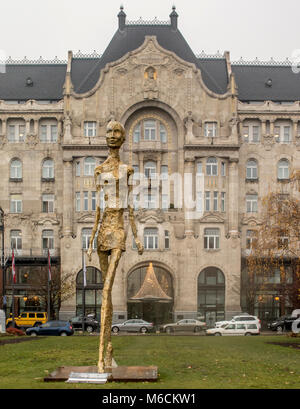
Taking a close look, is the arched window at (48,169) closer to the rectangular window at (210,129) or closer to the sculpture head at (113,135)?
the rectangular window at (210,129)

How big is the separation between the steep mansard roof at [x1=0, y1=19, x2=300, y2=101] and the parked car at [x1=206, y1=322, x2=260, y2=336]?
33.7 m

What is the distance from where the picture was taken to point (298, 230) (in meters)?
42.0

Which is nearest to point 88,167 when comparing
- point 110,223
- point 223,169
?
point 223,169

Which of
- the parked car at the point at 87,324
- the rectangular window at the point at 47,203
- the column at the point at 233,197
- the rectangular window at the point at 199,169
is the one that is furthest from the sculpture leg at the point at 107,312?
the rectangular window at the point at 47,203

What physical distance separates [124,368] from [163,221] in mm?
61843

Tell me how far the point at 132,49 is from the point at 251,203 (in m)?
23.0

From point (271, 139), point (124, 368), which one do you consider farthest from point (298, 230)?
point (271, 139)

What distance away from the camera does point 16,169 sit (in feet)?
290

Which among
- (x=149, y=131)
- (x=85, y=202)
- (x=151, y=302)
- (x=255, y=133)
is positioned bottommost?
(x=151, y=302)

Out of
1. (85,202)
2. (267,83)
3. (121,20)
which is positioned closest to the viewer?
(85,202)

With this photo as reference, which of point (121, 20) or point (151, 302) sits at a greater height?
point (121, 20)

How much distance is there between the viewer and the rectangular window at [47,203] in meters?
87.9

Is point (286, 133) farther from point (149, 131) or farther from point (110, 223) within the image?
point (110, 223)

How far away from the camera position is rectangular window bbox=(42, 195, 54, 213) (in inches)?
3460
